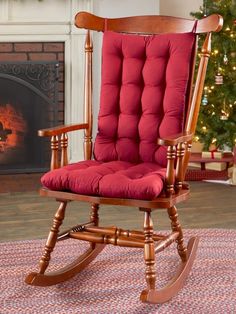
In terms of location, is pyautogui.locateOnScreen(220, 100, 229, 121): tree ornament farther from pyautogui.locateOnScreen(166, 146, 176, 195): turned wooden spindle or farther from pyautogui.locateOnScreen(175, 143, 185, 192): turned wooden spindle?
pyautogui.locateOnScreen(166, 146, 176, 195): turned wooden spindle

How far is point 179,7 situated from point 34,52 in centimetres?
154

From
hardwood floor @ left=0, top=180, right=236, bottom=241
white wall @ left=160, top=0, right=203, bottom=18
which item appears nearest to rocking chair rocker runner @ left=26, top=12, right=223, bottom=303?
hardwood floor @ left=0, top=180, right=236, bottom=241

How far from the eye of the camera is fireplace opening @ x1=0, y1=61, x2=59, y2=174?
15.8 ft

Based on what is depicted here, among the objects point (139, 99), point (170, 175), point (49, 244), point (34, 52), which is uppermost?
point (34, 52)

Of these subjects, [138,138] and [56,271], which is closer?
[56,271]

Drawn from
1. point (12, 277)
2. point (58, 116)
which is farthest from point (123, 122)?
point (58, 116)

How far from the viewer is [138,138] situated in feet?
9.23

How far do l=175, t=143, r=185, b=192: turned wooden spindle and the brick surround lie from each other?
8.46ft

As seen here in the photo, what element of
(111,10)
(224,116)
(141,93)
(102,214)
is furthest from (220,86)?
(141,93)

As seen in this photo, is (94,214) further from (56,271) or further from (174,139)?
(174,139)

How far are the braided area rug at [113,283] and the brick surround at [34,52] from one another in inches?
77.7

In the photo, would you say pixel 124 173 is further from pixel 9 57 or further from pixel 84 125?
pixel 9 57

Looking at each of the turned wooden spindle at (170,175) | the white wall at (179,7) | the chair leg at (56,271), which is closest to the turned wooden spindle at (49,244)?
the chair leg at (56,271)

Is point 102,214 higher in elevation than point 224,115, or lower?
lower
